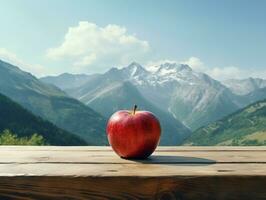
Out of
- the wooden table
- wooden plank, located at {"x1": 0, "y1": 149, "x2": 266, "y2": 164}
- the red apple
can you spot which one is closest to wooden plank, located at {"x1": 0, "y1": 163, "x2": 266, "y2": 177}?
the wooden table

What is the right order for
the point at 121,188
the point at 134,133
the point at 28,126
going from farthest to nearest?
the point at 28,126
the point at 134,133
the point at 121,188

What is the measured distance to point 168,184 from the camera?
248 centimetres

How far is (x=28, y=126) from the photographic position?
402ft

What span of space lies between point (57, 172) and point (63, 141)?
378 ft

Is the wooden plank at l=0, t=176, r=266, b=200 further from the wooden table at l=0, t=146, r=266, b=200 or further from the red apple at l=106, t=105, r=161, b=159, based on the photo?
the red apple at l=106, t=105, r=161, b=159

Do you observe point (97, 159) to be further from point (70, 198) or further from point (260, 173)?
point (260, 173)

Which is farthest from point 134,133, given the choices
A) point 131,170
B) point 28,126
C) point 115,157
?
point 28,126

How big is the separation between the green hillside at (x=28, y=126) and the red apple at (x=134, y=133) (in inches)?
4468

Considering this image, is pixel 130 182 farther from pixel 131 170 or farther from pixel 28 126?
pixel 28 126

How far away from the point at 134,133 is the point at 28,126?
12273cm

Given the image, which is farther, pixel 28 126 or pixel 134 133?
pixel 28 126

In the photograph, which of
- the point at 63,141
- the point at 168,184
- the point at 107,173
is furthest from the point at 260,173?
the point at 63,141

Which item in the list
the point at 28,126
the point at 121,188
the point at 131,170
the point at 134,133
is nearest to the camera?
the point at 121,188

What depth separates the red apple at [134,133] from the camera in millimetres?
3291
